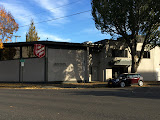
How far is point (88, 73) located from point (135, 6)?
12.4 m

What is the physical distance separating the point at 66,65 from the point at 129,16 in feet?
37.3

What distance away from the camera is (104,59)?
3145 cm

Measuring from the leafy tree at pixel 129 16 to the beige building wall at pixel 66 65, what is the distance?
622 centimetres

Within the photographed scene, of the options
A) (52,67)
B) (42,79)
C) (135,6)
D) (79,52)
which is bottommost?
(42,79)

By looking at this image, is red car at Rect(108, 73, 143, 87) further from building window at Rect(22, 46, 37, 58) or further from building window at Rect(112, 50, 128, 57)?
building window at Rect(22, 46, 37, 58)

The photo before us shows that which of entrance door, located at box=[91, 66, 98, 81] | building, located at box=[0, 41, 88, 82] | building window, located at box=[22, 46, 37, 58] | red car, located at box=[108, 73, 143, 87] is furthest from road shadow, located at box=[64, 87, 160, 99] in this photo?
entrance door, located at box=[91, 66, 98, 81]

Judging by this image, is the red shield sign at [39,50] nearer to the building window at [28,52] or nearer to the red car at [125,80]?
the building window at [28,52]

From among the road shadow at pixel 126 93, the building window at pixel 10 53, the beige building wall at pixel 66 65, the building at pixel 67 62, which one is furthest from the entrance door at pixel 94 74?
the road shadow at pixel 126 93

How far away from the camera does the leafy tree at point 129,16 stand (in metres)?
22.8

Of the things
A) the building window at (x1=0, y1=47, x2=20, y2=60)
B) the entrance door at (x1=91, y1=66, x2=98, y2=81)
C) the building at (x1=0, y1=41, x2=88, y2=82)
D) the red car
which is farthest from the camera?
the entrance door at (x1=91, y1=66, x2=98, y2=81)

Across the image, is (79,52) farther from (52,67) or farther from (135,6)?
(135,6)

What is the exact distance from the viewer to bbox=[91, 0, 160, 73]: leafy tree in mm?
22844

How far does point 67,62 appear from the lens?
28.5m

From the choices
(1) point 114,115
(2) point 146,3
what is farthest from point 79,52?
(1) point 114,115
